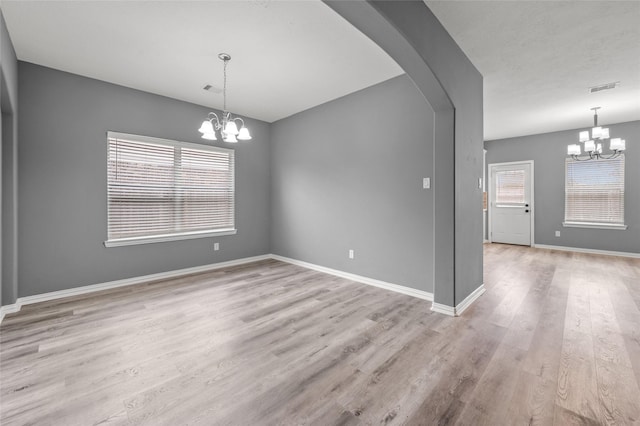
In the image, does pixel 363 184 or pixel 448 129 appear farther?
A: pixel 363 184

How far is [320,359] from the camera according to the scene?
2.07 m

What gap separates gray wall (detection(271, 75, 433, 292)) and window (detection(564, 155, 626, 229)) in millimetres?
5197

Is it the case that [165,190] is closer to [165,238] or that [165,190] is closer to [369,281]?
[165,238]

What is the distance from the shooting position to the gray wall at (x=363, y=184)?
337 cm

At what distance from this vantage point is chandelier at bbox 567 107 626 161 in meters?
4.52

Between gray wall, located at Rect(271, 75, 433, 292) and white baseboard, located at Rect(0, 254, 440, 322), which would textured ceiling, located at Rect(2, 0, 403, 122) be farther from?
white baseboard, located at Rect(0, 254, 440, 322)

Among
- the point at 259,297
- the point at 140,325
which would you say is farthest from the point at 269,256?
the point at 140,325

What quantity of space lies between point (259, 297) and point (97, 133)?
3053mm

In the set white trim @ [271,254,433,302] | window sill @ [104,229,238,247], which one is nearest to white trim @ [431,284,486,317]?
white trim @ [271,254,433,302]

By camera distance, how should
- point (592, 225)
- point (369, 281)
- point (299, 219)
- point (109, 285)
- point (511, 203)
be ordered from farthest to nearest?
point (511, 203) → point (592, 225) → point (299, 219) → point (369, 281) → point (109, 285)

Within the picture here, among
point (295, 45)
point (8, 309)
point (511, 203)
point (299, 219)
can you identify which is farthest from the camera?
point (511, 203)

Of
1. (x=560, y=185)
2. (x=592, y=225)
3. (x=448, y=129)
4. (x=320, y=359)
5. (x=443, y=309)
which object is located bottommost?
(x=320, y=359)

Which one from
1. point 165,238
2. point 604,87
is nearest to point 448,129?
point 604,87

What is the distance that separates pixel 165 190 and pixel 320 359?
3552 mm
